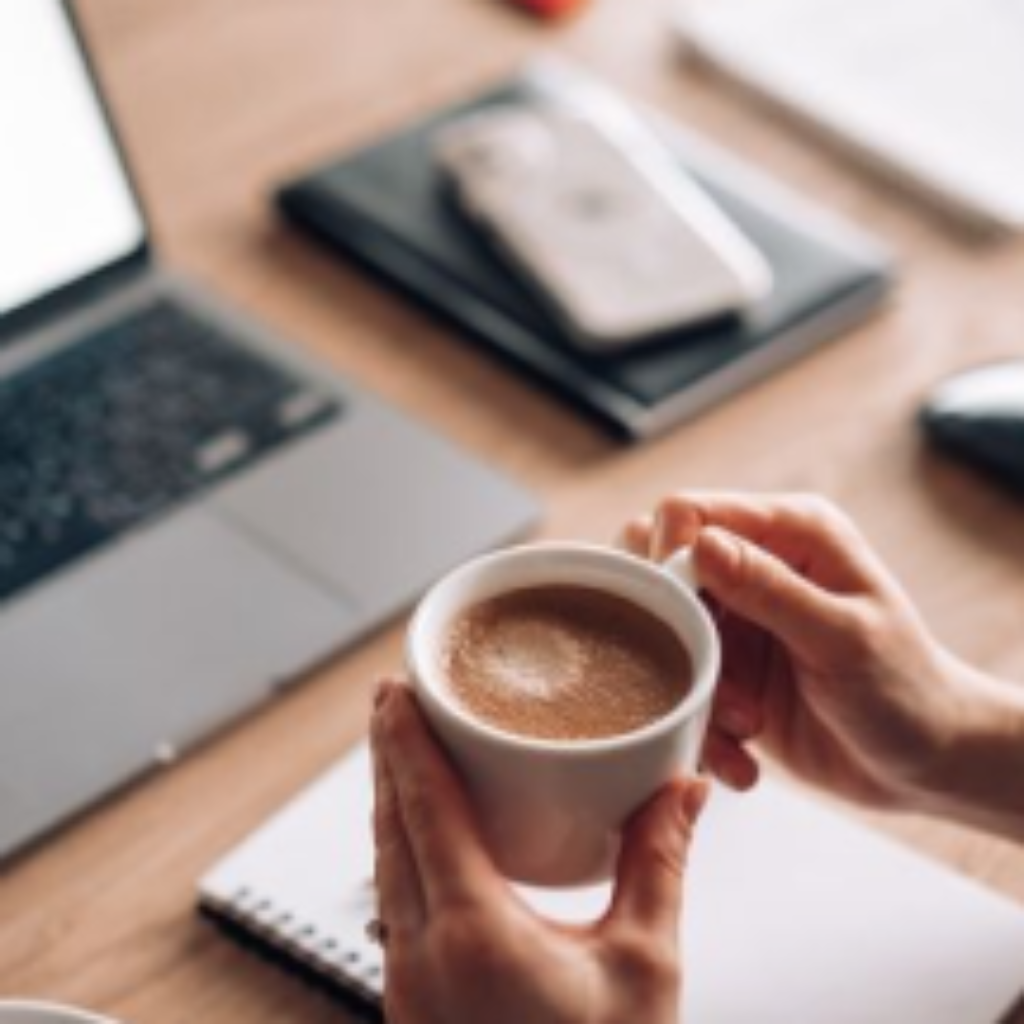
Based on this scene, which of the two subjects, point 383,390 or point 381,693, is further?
point 383,390

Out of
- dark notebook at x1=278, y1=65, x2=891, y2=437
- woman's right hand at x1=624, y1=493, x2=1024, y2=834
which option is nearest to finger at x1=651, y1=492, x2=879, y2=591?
woman's right hand at x1=624, y1=493, x2=1024, y2=834

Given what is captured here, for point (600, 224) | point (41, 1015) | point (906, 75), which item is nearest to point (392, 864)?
point (41, 1015)

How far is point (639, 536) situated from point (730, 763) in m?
→ 0.10

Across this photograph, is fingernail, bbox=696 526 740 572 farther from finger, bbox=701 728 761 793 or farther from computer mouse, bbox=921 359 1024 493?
computer mouse, bbox=921 359 1024 493

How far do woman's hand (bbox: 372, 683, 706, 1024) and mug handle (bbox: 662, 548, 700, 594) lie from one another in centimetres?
8

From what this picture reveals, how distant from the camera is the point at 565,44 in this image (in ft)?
4.50

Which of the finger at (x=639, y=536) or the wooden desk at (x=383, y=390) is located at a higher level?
the finger at (x=639, y=536)

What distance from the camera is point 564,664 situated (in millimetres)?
682

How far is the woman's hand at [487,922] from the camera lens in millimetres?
621

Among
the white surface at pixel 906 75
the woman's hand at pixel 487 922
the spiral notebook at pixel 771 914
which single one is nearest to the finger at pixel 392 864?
the woman's hand at pixel 487 922

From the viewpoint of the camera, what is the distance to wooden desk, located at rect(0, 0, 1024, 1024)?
2.62 feet

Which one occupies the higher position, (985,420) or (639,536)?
(639,536)

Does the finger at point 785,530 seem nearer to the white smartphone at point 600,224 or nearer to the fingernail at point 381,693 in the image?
the fingernail at point 381,693

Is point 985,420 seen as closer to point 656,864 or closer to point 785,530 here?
point 785,530
